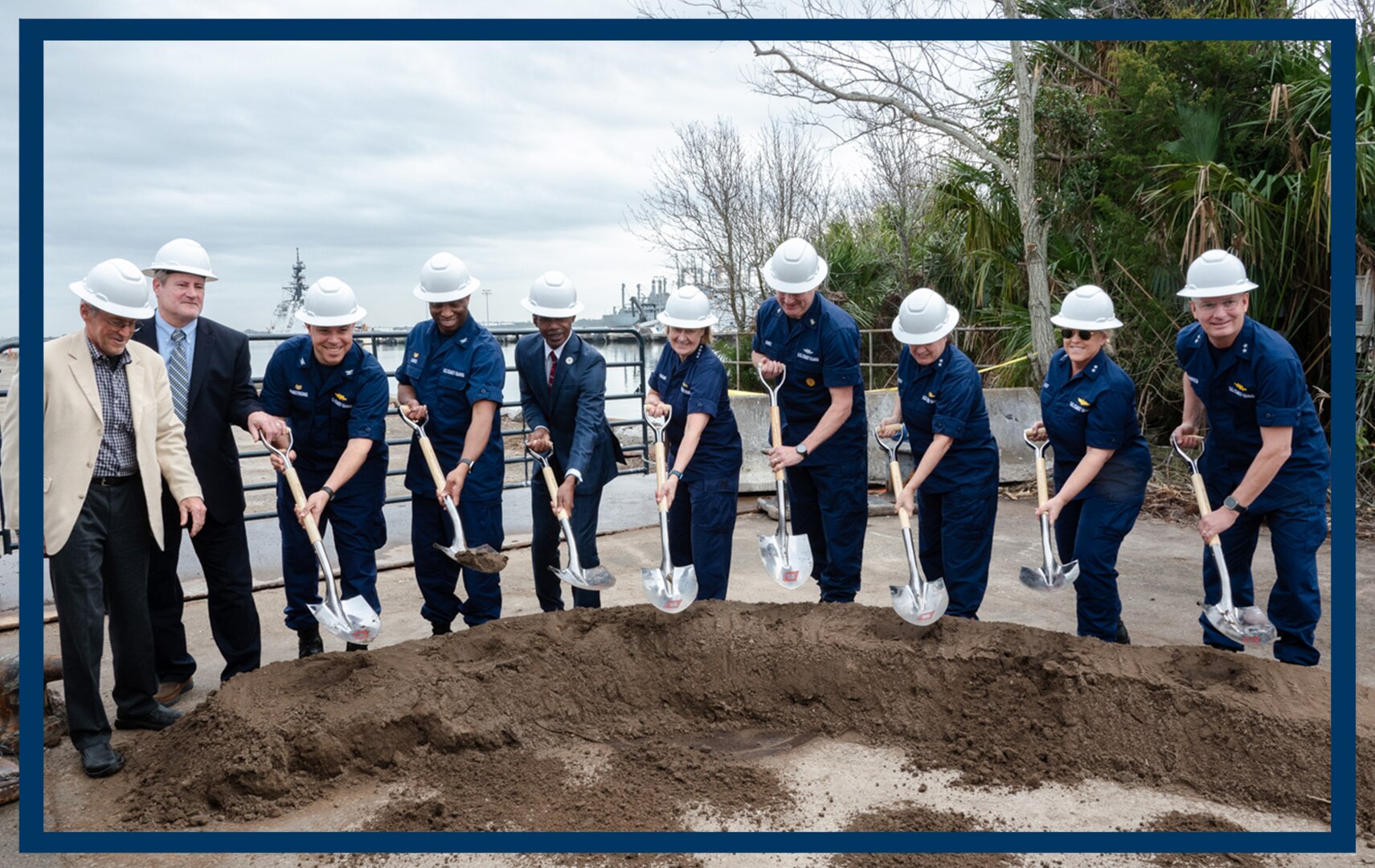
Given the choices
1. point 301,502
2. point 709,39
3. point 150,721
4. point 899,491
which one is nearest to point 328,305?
point 301,502

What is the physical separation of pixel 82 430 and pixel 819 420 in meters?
3.02

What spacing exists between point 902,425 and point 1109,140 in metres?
1.46

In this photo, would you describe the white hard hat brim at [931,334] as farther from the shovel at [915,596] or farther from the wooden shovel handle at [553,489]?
the wooden shovel handle at [553,489]

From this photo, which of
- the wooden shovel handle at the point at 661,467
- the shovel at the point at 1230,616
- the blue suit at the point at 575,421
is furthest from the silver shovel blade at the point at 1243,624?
→ the blue suit at the point at 575,421

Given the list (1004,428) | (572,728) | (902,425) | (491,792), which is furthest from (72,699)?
(1004,428)

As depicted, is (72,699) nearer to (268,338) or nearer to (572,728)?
(572,728)

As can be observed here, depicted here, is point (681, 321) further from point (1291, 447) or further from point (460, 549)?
point (1291, 447)

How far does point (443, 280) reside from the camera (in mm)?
4438

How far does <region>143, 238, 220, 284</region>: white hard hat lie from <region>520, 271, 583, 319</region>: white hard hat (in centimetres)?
129

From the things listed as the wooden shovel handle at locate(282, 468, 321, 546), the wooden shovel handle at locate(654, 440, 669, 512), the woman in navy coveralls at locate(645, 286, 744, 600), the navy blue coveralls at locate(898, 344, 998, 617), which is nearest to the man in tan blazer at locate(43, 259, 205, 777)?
the wooden shovel handle at locate(282, 468, 321, 546)

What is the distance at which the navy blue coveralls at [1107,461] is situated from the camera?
429cm

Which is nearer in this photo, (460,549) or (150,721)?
(150,721)

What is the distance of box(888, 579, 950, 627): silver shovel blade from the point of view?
4125 millimetres

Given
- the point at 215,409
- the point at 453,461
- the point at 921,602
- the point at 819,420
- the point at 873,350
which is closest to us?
the point at 921,602
